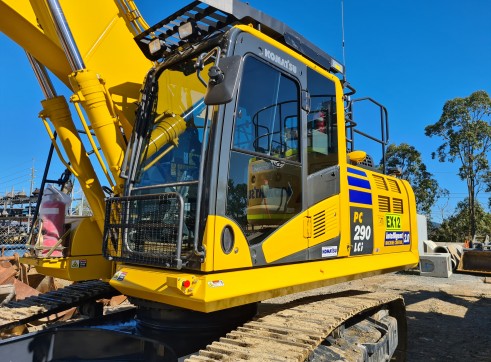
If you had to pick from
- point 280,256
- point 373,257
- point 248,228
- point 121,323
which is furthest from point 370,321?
point 121,323

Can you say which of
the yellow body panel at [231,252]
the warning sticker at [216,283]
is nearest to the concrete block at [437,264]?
the yellow body panel at [231,252]

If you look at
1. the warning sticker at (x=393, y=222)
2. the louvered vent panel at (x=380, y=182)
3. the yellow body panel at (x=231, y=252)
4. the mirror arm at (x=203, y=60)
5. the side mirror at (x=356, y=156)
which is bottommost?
the yellow body panel at (x=231, y=252)

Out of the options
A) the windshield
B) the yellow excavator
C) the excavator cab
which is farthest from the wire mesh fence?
the excavator cab

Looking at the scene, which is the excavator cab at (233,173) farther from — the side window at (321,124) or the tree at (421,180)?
the tree at (421,180)

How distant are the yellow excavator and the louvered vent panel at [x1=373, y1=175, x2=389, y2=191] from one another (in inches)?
4.4

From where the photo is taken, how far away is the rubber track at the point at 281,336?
252 centimetres

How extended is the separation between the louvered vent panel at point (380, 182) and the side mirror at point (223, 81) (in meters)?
2.54

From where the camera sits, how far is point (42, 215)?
4.09m

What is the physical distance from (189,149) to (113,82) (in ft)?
4.27

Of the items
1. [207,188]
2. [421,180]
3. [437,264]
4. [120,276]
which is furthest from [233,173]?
[421,180]

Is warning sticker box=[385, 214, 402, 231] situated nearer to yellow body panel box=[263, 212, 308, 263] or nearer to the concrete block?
yellow body panel box=[263, 212, 308, 263]

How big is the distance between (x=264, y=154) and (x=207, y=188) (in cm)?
64

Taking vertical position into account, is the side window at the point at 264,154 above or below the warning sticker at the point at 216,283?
above

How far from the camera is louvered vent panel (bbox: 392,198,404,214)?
4.88 metres
